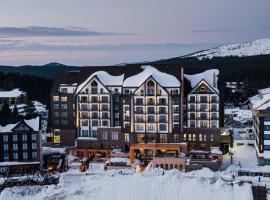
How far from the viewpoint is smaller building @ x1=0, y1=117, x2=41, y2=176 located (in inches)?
2168

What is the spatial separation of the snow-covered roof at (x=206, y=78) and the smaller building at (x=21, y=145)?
21.1 metres

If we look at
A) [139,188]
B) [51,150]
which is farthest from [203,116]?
[51,150]

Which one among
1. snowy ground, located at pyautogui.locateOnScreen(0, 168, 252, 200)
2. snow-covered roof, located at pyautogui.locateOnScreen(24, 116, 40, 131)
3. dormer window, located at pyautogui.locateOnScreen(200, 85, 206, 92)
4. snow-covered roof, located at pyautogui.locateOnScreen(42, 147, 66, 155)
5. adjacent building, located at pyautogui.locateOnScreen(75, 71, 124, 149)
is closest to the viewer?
snowy ground, located at pyautogui.locateOnScreen(0, 168, 252, 200)

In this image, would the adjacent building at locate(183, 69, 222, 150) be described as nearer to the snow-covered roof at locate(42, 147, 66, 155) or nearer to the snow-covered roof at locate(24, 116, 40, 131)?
the snow-covered roof at locate(42, 147, 66, 155)

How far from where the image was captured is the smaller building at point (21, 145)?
55.1 m

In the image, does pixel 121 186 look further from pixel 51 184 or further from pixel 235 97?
pixel 235 97

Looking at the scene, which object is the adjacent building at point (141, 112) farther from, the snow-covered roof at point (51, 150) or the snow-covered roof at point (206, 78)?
the snow-covered roof at point (51, 150)

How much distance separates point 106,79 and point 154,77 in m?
7.32

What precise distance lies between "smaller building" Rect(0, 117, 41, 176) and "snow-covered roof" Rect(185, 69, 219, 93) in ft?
69.3

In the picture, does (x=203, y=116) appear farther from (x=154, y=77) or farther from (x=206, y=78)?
(x=154, y=77)

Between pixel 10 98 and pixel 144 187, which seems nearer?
pixel 144 187

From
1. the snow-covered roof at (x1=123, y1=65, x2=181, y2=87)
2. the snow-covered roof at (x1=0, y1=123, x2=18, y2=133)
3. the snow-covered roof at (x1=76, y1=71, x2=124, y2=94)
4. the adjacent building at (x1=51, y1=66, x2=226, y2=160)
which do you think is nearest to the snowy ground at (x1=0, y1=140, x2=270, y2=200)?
the adjacent building at (x1=51, y1=66, x2=226, y2=160)

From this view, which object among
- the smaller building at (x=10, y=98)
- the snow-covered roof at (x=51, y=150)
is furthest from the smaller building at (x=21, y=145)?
the smaller building at (x=10, y=98)

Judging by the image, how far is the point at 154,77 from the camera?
197 feet
